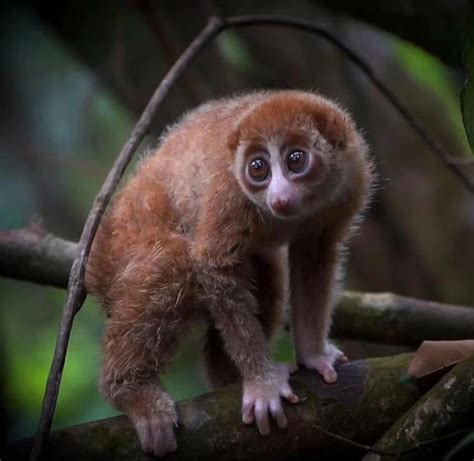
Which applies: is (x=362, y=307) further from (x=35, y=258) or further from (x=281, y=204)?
(x=35, y=258)

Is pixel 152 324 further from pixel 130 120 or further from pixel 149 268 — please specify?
pixel 130 120

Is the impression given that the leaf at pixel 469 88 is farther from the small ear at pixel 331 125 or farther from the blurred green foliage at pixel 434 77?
the blurred green foliage at pixel 434 77

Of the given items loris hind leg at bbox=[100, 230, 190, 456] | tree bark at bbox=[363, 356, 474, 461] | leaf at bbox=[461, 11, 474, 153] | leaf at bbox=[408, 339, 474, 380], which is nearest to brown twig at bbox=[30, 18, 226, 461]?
loris hind leg at bbox=[100, 230, 190, 456]

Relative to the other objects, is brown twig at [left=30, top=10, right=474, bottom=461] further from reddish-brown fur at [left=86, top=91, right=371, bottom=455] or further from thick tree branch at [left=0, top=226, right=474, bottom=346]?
thick tree branch at [left=0, top=226, right=474, bottom=346]

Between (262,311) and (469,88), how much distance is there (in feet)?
6.65

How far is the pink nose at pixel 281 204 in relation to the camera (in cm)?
401

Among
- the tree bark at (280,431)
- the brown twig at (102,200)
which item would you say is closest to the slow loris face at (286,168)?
the brown twig at (102,200)

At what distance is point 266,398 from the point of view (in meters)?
3.71

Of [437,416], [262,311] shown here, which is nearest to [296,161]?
[262,311]

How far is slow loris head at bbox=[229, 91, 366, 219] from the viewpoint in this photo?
13.7 ft

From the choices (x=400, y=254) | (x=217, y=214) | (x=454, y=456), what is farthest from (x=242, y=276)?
(x=400, y=254)

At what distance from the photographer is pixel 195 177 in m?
4.39

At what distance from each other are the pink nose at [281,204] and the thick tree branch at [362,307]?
1425 mm

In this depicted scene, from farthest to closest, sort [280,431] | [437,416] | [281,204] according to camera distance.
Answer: [281,204], [280,431], [437,416]
